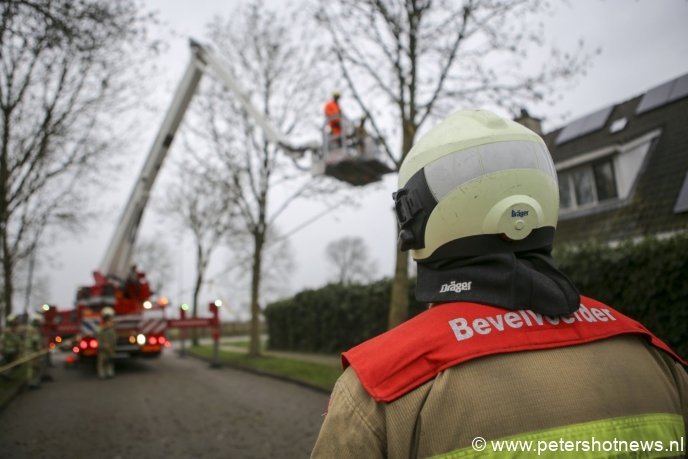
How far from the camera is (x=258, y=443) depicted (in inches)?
233

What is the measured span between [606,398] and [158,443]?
19.2ft

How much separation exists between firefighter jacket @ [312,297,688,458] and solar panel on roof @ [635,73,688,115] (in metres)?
7.56

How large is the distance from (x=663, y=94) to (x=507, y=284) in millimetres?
11568

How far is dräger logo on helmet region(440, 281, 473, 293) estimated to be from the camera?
146 centimetres

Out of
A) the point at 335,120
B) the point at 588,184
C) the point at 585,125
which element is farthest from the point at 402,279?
the point at 585,125

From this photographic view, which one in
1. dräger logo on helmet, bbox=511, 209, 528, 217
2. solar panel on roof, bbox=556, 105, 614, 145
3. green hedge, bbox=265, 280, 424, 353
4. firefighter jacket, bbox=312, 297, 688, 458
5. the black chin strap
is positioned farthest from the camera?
solar panel on roof, bbox=556, 105, 614, 145

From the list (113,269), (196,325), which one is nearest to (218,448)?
(196,325)

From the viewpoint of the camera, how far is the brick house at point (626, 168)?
34.3 ft

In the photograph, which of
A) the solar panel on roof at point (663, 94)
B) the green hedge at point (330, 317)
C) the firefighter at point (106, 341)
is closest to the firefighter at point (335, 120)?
the green hedge at point (330, 317)

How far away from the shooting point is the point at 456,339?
4.17 feet

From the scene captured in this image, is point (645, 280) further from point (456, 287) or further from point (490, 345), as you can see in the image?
point (490, 345)

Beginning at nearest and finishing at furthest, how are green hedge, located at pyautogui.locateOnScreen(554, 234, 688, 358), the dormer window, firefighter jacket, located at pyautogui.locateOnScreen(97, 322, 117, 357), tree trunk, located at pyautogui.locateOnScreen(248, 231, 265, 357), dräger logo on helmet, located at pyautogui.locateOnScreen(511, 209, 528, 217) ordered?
dräger logo on helmet, located at pyautogui.locateOnScreen(511, 209, 528, 217)
green hedge, located at pyautogui.locateOnScreen(554, 234, 688, 358)
firefighter jacket, located at pyautogui.locateOnScreen(97, 322, 117, 357)
the dormer window
tree trunk, located at pyautogui.locateOnScreen(248, 231, 265, 357)

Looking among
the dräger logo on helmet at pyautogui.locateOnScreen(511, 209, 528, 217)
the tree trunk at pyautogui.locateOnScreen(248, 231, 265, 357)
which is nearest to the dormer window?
the tree trunk at pyautogui.locateOnScreen(248, 231, 265, 357)

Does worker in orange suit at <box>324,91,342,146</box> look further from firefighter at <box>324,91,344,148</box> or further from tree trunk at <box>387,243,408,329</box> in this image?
tree trunk at <box>387,243,408,329</box>
